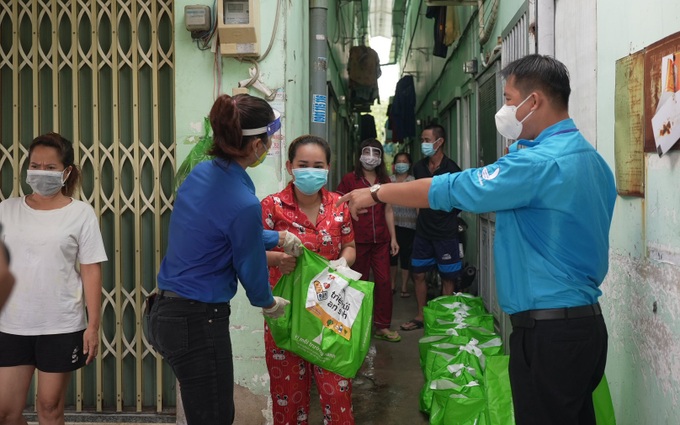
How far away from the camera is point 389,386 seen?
4.40 meters

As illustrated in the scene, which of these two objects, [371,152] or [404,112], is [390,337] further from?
[404,112]

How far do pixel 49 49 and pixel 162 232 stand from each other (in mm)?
1307

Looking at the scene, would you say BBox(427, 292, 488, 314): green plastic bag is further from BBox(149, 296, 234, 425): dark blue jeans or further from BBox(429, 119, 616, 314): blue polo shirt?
BBox(149, 296, 234, 425): dark blue jeans

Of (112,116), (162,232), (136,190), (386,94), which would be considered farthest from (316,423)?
(386,94)

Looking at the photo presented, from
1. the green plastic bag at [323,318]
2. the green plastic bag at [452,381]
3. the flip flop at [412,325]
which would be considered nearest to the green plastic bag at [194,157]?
the green plastic bag at [323,318]

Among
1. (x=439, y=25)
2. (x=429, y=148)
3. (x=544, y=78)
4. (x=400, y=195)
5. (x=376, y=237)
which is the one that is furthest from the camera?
(x=439, y=25)

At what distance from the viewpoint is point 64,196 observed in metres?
2.90

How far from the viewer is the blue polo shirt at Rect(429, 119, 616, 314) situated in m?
1.98

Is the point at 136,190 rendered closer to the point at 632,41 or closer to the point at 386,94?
the point at 632,41

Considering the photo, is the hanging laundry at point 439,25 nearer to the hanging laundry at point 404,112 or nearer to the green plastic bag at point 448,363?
the hanging laundry at point 404,112

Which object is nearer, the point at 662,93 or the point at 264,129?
the point at 662,93

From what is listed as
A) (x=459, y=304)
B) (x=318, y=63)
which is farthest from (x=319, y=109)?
(x=459, y=304)

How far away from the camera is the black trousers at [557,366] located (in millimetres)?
2010

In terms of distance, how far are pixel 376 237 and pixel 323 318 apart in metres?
2.62
